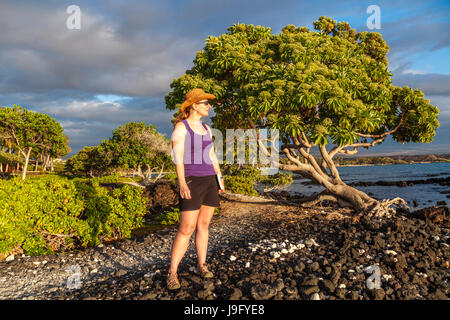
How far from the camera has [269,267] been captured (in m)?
4.12

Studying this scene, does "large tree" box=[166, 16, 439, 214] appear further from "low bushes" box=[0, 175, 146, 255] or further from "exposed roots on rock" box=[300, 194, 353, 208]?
"low bushes" box=[0, 175, 146, 255]

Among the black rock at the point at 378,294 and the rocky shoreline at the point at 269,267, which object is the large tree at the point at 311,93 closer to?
the rocky shoreline at the point at 269,267

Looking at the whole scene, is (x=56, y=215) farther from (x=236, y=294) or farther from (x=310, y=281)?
(x=310, y=281)

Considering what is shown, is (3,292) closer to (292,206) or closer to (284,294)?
(284,294)

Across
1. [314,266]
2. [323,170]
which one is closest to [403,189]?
[323,170]

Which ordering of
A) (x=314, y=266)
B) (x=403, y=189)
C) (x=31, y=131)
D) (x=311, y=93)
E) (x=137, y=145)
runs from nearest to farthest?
(x=314, y=266), (x=311, y=93), (x=137, y=145), (x=31, y=131), (x=403, y=189)

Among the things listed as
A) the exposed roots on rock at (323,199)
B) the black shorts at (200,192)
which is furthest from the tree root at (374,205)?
the black shorts at (200,192)

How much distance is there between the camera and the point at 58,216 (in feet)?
19.2

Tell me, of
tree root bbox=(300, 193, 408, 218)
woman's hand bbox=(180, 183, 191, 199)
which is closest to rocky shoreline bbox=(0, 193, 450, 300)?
woman's hand bbox=(180, 183, 191, 199)

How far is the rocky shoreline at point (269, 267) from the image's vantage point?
3412mm

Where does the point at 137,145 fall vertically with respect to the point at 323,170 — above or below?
above

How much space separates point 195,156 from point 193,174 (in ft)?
0.71
